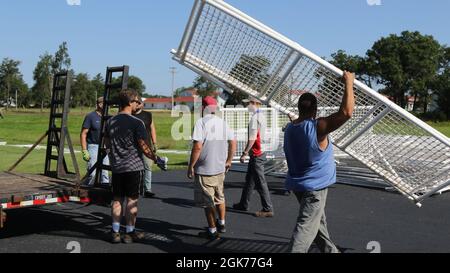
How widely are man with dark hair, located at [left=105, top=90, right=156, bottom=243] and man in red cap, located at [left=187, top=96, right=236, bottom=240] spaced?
1.89 feet

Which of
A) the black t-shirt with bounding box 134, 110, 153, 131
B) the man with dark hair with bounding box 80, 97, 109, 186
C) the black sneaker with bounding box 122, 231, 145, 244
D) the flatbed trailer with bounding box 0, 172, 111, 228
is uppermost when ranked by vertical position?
the black t-shirt with bounding box 134, 110, 153, 131

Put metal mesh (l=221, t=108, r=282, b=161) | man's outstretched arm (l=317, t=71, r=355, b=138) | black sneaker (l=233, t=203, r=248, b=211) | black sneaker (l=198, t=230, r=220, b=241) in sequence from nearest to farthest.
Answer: man's outstretched arm (l=317, t=71, r=355, b=138), black sneaker (l=198, t=230, r=220, b=241), black sneaker (l=233, t=203, r=248, b=211), metal mesh (l=221, t=108, r=282, b=161)

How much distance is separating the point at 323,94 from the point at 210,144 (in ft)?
5.22

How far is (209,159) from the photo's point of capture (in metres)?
5.80

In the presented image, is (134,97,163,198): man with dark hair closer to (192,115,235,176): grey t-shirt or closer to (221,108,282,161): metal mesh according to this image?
(192,115,235,176): grey t-shirt

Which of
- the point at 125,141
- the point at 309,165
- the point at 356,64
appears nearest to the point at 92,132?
→ the point at 125,141

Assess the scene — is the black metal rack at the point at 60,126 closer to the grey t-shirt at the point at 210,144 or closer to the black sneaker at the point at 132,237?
the black sneaker at the point at 132,237

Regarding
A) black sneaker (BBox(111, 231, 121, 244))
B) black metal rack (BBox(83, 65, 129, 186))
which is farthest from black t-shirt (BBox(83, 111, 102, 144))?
black sneaker (BBox(111, 231, 121, 244))

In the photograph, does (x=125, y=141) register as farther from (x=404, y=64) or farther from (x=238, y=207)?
(x=404, y=64)

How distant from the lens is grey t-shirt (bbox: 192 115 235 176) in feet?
19.0

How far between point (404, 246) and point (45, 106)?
121m

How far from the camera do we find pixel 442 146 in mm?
5301

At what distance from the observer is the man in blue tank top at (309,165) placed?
4180mm
